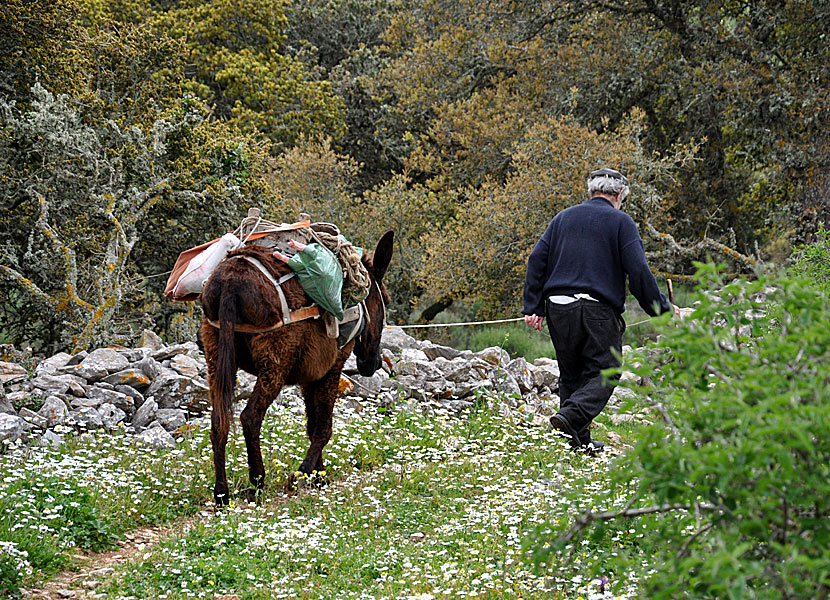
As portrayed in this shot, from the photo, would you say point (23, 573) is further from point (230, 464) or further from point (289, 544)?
point (230, 464)

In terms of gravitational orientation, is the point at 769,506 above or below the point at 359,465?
above

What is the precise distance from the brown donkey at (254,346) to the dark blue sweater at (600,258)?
193 cm

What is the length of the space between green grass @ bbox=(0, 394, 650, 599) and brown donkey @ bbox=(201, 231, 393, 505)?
404 mm

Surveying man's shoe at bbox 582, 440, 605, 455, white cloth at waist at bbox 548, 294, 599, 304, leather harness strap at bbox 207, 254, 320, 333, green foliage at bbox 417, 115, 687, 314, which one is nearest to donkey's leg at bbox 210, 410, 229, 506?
leather harness strap at bbox 207, 254, 320, 333

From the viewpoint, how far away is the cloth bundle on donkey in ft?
18.4

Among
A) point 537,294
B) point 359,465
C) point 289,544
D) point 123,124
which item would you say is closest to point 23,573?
point 289,544

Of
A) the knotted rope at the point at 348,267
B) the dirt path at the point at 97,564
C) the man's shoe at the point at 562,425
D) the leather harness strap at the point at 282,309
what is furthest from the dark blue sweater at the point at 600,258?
the dirt path at the point at 97,564

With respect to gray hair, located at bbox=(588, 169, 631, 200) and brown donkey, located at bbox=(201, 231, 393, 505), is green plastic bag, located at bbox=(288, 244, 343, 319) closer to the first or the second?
brown donkey, located at bbox=(201, 231, 393, 505)

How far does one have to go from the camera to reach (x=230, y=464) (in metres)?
6.24

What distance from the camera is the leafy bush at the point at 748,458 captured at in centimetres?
195

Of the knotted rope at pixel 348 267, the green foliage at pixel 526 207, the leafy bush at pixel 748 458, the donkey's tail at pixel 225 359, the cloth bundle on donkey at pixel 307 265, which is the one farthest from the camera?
the green foliage at pixel 526 207

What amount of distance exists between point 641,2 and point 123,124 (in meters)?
10.0

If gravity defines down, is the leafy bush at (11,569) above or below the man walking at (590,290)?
below

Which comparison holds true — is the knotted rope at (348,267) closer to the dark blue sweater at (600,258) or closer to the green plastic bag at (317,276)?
the green plastic bag at (317,276)
